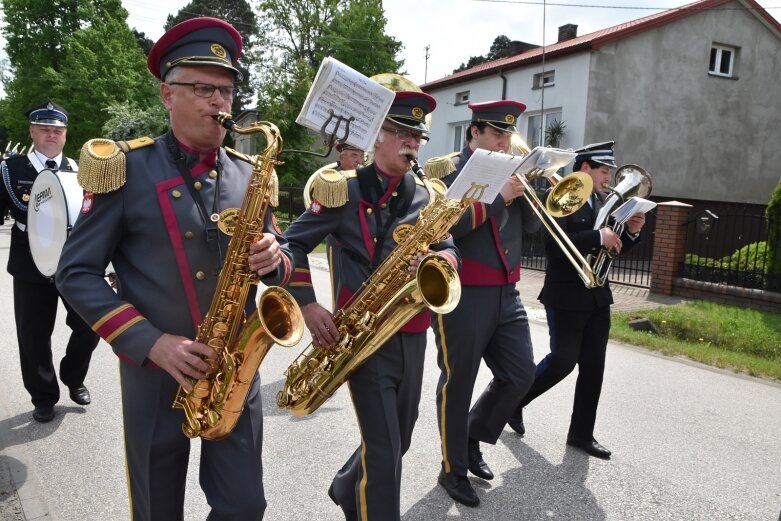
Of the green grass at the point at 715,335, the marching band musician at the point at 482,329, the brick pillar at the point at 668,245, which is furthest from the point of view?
the brick pillar at the point at 668,245

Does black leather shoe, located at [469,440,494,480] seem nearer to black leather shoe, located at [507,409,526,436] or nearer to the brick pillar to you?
black leather shoe, located at [507,409,526,436]

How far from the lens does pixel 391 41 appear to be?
3316 cm

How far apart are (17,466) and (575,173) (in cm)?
399

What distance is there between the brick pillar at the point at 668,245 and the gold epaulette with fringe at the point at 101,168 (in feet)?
36.6

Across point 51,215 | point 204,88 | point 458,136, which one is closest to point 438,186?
point 204,88

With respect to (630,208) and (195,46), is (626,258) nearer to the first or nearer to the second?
(630,208)

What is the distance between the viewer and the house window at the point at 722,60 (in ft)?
77.3

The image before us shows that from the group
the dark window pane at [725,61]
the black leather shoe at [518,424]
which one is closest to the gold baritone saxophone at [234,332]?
the black leather shoe at [518,424]

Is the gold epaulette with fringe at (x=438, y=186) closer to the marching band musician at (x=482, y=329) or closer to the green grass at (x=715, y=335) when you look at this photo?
the marching band musician at (x=482, y=329)

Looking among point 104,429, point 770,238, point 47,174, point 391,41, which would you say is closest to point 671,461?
point 104,429

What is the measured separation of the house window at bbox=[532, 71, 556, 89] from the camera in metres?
22.7

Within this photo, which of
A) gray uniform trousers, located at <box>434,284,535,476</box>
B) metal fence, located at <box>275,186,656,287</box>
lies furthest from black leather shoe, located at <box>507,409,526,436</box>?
metal fence, located at <box>275,186,656,287</box>

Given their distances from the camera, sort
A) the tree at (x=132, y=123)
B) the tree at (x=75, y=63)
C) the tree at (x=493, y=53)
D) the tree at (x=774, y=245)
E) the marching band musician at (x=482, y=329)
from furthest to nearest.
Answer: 1. the tree at (x=493, y=53)
2. the tree at (x=75, y=63)
3. the tree at (x=132, y=123)
4. the tree at (x=774, y=245)
5. the marching band musician at (x=482, y=329)

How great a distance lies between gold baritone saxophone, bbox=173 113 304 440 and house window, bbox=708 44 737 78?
25.0m
